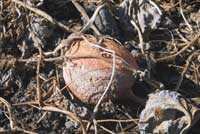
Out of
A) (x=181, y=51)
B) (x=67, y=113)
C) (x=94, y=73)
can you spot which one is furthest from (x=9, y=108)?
(x=181, y=51)

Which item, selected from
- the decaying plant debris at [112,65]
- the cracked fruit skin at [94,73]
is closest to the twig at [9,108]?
the decaying plant debris at [112,65]

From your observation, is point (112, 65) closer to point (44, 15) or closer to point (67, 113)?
point (67, 113)

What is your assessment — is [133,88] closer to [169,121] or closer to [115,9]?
[169,121]

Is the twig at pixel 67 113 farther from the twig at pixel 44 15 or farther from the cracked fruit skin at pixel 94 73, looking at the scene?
the twig at pixel 44 15

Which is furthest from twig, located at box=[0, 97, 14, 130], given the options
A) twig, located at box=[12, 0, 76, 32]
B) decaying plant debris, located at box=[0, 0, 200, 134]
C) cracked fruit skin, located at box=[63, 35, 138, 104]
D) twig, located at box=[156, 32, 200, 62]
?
twig, located at box=[156, 32, 200, 62]

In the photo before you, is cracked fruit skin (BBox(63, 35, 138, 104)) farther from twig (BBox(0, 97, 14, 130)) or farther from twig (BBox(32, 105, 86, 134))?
twig (BBox(0, 97, 14, 130))
